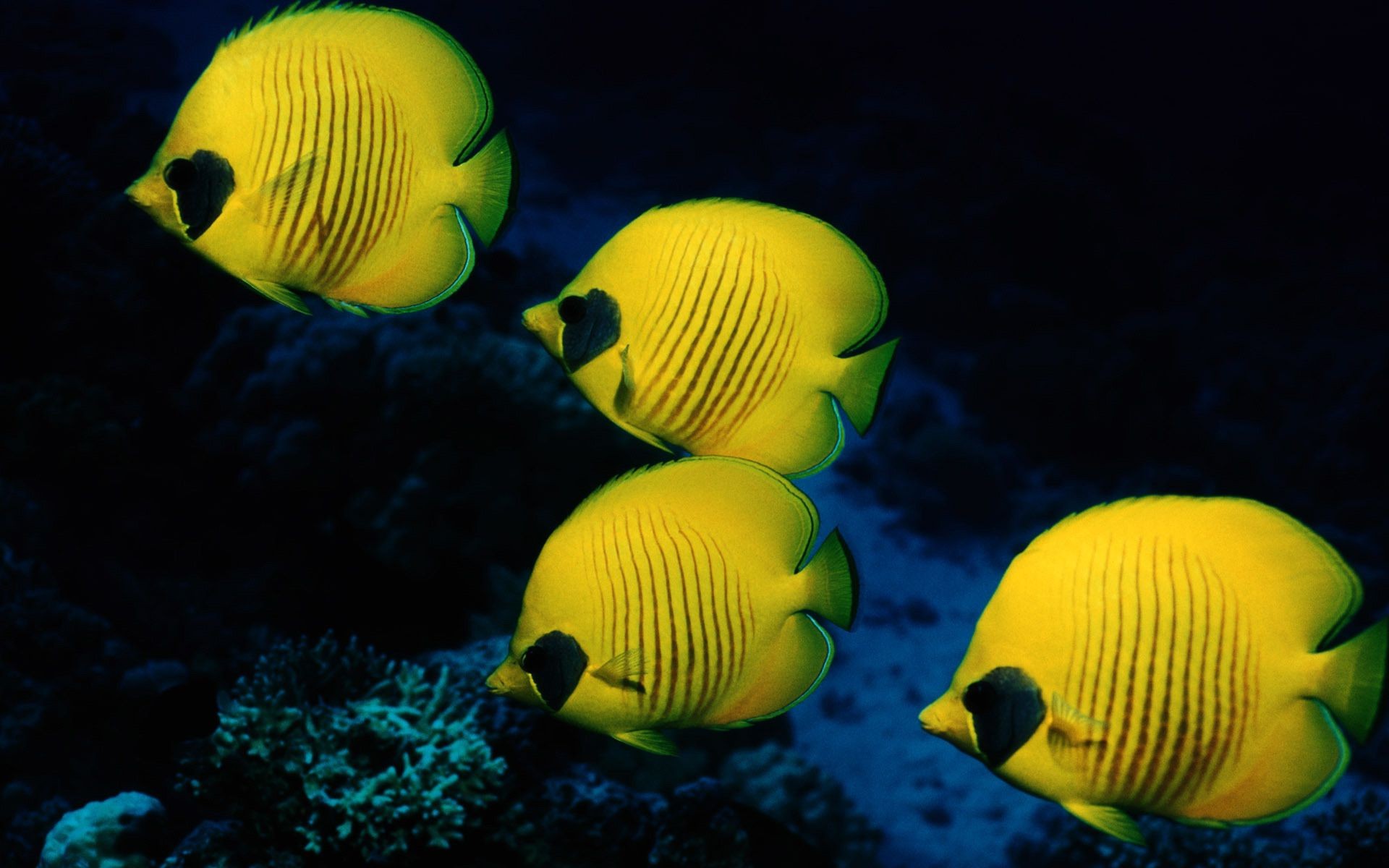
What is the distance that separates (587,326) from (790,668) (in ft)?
1.96

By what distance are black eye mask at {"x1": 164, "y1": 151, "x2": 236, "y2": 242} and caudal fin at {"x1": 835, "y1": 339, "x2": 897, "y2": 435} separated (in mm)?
897

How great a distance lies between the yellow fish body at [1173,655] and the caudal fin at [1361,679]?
0.8 inches

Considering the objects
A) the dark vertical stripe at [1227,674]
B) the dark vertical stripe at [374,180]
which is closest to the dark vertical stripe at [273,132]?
the dark vertical stripe at [374,180]

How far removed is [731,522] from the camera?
1.27 meters

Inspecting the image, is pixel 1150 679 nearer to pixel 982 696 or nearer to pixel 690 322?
pixel 982 696

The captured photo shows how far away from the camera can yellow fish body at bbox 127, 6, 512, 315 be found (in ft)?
3.78

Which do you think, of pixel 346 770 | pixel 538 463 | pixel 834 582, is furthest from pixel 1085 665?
pixel 538 463

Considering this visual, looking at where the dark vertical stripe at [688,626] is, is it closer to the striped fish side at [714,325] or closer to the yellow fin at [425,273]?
the striped fish side at [714,325]

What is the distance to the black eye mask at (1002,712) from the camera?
40.7 inches

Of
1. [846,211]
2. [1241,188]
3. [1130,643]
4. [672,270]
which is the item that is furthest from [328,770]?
[1241,188]

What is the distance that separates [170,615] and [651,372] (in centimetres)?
424

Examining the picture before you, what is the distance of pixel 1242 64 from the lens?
16.4 m

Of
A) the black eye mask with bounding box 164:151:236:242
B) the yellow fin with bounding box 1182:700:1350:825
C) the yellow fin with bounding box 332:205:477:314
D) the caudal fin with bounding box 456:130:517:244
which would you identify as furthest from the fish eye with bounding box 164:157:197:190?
the yellow fin with bounding box 1182:700:1350:825

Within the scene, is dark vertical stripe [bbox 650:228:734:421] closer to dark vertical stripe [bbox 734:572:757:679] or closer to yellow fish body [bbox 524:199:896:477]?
yellow fish body [bbox 524:199:896:477]
